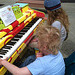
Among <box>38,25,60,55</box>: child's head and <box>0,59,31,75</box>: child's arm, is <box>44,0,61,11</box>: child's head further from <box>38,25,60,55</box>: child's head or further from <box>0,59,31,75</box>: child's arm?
<box>0,59,31,75</box>: child's arm

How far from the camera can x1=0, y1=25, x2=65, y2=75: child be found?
0.93 meters

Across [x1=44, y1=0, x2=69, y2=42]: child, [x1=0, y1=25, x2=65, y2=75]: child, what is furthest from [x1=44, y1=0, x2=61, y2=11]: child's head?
[x1=0, y1=25, x2=65, y2=75]: child

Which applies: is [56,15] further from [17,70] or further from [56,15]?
[17,70]

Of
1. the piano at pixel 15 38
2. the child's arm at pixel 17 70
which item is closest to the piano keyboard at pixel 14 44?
the piano at pixel 15 38

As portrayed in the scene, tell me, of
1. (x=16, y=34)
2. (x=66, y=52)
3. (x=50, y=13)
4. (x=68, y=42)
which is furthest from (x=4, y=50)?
(x=68, y=42)

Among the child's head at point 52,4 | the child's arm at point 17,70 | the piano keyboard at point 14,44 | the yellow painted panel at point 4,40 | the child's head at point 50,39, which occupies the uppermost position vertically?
the child's head at point 52,4

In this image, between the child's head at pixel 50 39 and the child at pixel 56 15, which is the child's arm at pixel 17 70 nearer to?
the child's head at pixel 50 39

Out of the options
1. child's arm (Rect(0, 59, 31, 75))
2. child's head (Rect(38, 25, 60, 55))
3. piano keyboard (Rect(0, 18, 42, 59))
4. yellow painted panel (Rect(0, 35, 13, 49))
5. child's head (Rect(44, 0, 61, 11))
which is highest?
child's head (Rect(44, 0, 61, 11))

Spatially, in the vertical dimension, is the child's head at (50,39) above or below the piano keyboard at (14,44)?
above

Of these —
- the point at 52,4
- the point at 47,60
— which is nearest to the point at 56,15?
the point at 52,4

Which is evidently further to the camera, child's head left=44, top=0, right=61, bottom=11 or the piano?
child's head left=44, top=0, right=61, bottom=11

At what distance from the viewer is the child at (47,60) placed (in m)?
0.93

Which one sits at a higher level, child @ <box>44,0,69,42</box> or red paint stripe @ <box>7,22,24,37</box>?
child @ <box>44,0,69,42</box>

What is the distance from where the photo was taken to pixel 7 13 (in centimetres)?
170
